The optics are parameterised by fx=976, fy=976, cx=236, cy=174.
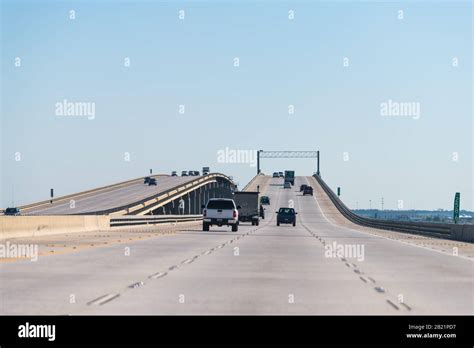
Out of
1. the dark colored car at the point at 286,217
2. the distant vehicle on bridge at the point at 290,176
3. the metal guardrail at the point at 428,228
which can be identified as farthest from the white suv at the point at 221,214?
Answer: the distant vehicle on bridge at the point at 290,176

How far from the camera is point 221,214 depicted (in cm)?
5644

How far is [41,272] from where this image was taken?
68.9ft

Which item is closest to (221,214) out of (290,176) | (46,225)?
(46,225)

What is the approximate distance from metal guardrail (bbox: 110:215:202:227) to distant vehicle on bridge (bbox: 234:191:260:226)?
6214 mm

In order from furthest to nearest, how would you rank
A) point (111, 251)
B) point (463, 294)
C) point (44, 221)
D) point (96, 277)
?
1. point (44, 221)
2. point (111, 251)
3. point (96, 277)
4. point (463, 294)

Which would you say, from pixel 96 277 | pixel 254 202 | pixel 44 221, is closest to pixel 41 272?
pixel 96 277

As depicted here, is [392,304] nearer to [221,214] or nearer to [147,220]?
[221,214]

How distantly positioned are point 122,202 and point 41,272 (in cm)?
9912

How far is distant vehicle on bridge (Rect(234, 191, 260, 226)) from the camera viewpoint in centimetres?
7869

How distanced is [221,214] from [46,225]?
14.6 metres

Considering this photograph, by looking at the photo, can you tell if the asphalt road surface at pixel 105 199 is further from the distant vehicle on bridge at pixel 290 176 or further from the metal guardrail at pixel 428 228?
the metal guardrail at pixel 428 228
